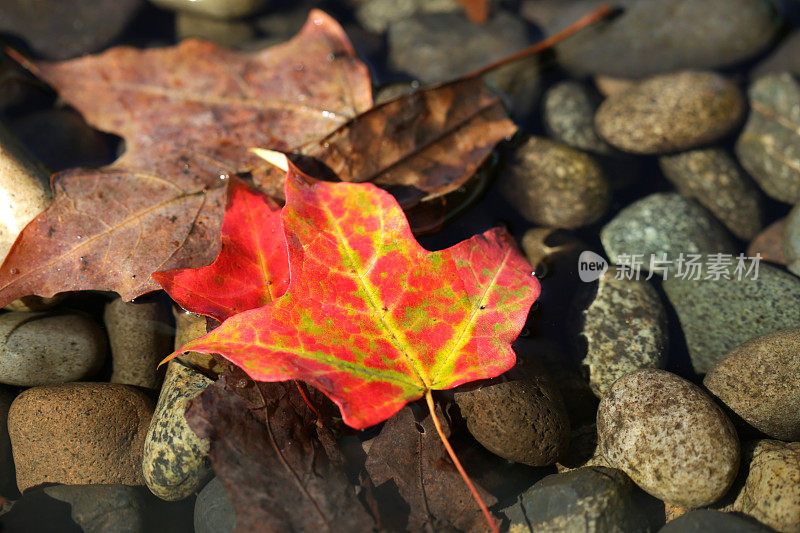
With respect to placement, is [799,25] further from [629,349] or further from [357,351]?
[357,351]

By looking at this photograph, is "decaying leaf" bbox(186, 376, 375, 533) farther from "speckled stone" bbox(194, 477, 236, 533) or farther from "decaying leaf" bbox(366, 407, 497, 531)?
"speckled stone" bbox(194, 477, 236, 533)

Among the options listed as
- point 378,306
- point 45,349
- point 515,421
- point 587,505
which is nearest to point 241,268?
point 378,306

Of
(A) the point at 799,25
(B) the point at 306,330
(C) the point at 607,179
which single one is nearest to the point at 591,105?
(C) the point at 607,179

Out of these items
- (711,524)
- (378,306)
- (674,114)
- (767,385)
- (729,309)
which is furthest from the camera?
(674,114)

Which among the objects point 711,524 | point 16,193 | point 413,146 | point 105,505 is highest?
point 413,146

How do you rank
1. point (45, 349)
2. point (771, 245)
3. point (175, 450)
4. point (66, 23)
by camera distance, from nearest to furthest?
point (175, 450) → point (45, 349) → point (771, 245) → point (66, 23)

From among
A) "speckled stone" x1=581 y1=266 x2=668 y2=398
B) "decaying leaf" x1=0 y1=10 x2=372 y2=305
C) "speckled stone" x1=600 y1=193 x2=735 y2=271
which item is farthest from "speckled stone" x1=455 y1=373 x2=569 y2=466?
"decaying leaf" x1=0 y1=10 x2=372 y2=305

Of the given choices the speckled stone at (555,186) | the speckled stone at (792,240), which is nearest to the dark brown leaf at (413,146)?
the speckled stone at (555,186)

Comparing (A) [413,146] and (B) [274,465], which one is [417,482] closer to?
(B) [274,465]
